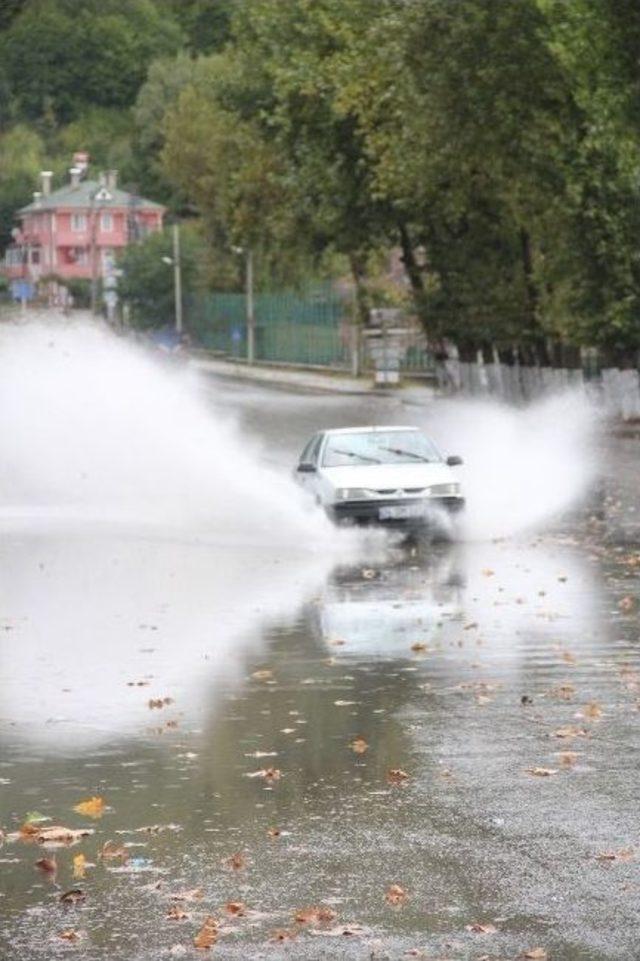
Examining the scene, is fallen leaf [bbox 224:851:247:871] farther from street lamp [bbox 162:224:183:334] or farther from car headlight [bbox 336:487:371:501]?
street lamp [bbox 162:224:183:334]

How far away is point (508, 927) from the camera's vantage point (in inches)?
363

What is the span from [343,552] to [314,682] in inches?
473

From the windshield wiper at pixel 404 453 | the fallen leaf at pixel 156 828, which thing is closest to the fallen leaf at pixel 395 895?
the fallen leaf at pixel 156 828

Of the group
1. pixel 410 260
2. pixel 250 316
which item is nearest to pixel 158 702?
pixel 410 260

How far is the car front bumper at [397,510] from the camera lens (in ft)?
97.4

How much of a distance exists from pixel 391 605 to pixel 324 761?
9304 millimetres

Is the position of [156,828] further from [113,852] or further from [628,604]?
[628,604]

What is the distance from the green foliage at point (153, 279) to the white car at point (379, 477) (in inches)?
3657

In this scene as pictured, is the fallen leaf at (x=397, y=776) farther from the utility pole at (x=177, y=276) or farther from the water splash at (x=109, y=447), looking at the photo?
the utility pole at (x=177, y=276)

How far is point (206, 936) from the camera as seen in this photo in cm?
915

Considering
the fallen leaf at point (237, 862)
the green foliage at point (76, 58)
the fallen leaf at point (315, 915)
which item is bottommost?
the fallen leaf at point (237, 862)

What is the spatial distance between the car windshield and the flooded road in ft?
15.1

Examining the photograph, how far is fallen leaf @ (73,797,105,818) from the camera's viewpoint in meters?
12.0

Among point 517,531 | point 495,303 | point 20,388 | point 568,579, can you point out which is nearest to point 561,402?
point 495,303
